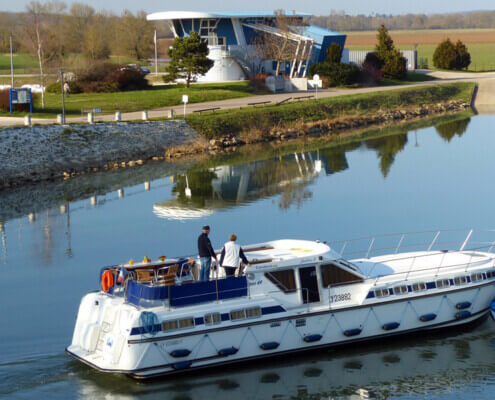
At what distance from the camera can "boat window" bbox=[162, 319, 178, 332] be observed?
1917cm

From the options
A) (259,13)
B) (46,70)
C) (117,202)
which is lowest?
(117,202)

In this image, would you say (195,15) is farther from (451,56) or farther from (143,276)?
(143,276)

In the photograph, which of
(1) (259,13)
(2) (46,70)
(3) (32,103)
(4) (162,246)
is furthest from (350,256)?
(1) (259,13)

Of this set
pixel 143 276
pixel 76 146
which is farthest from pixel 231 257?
pixel 76 146

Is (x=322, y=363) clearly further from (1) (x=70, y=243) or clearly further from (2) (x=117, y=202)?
(2) (x=117, y=202)

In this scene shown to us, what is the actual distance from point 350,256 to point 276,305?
28.3 ft

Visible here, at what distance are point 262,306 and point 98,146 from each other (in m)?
33.8

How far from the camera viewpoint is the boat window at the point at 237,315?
19828 millimetres

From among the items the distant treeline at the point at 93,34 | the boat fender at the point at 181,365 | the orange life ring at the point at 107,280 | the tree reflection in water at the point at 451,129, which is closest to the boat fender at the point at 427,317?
the boat fender at the point at 181,365

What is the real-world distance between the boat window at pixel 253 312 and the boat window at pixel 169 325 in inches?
74.8

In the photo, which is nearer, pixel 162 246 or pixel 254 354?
pixel 254 354

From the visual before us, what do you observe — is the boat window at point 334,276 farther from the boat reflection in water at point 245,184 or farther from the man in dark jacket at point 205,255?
the boat reflection in water at point 245,184

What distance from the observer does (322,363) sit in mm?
20516

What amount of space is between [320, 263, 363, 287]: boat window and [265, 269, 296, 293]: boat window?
0.85 m
